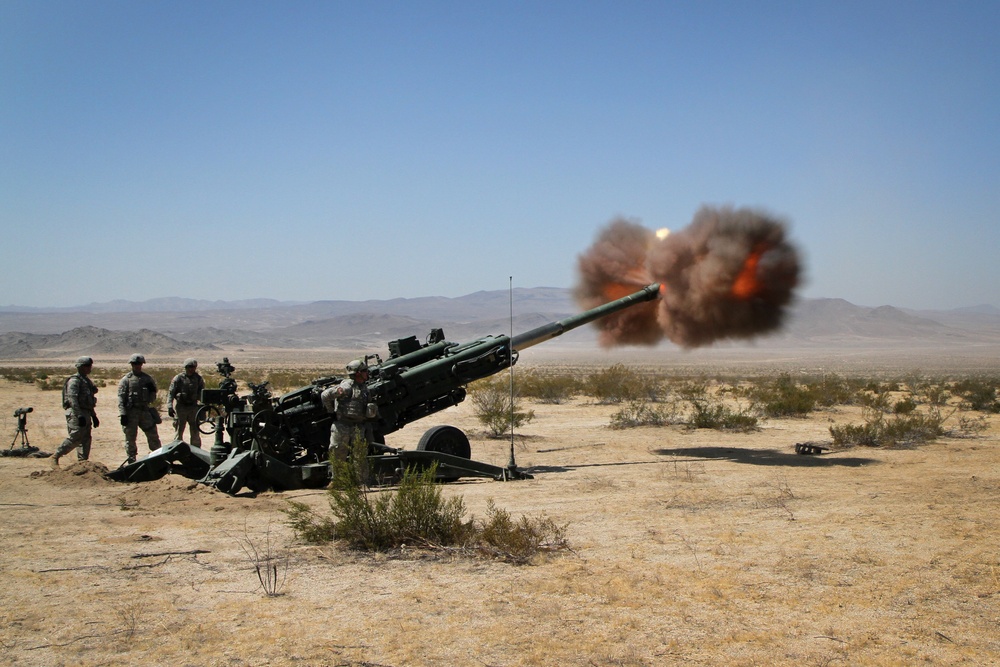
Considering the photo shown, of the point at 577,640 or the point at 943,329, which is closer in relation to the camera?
the point at 577,640

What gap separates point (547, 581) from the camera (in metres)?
6.16

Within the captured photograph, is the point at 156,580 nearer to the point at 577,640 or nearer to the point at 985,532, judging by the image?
the point at 577,640

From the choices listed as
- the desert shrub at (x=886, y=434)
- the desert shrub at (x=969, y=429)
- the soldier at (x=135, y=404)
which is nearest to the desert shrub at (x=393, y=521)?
the soldier at (x=135, y=404)

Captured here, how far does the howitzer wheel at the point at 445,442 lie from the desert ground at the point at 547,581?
0.97 metres

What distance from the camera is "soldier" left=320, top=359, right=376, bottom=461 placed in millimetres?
10094

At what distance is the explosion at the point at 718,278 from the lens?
13.5 metres

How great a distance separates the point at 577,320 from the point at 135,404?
6.83 meters

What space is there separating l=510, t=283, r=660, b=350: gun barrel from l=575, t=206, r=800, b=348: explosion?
0.56 metres

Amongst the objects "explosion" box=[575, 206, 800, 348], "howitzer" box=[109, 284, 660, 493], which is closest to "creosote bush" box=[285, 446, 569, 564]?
"howitzer" box=[109, 284, 660, 493]

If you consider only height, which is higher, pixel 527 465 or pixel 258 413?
pixel 258 413

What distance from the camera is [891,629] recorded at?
5.18 metres

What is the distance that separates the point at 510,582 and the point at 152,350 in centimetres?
9579

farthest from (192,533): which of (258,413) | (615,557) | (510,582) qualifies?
(615,557)

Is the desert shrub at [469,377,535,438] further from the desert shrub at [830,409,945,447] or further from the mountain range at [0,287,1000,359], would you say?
the mountain range at [0,287,1000,359]
